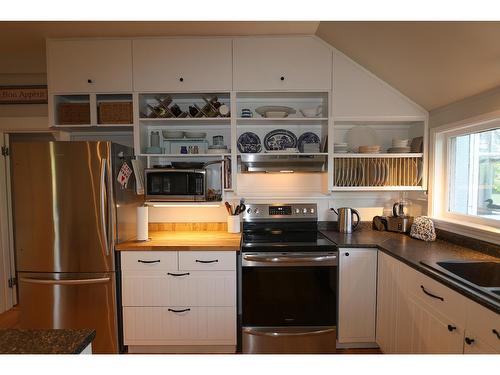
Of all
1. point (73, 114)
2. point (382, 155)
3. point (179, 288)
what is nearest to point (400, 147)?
point (382, 155)

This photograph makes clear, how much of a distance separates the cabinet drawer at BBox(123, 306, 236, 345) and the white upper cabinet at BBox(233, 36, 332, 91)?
6.06 ft

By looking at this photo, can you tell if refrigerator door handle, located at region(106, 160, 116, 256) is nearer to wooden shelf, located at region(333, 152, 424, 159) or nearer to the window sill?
wooden shelf, located at region(333, 152, 424, 159)

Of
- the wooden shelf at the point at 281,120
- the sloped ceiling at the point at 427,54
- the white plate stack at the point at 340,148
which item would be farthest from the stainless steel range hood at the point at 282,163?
the sloped ceiling at the point at 427,54

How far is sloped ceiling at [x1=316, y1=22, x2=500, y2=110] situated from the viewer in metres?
1.50

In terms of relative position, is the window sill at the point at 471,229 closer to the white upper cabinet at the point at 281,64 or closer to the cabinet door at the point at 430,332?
the cabinet door at the point at 430,332

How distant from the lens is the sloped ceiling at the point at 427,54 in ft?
4.92

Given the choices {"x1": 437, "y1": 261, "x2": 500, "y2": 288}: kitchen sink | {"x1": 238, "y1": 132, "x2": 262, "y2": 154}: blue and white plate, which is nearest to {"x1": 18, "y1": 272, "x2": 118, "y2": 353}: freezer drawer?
{"x1": 238, "y1": 132, "x2": 262, "y2": 154}: blue and white plate

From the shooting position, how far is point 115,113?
234 centimetres

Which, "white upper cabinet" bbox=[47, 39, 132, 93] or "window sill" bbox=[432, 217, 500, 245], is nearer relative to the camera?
"window sill" bbox=[432, 217, 500, 245]

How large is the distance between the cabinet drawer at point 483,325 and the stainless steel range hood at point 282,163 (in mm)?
1435

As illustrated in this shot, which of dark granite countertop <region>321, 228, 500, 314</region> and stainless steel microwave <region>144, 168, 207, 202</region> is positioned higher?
stainless steel microwave <region>144, 168, 207, 202</region>

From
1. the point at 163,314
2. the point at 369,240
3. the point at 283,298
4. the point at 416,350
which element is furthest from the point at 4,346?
the point at 369,240

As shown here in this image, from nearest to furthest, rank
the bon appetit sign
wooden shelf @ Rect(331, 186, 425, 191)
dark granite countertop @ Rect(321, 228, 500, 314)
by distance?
dark granite countertop @ Rect(321, 228, 500, 314) → wooden shelf @ Rect(331, 186, 425, 191) → the bon appetit sign

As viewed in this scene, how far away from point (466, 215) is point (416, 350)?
1.14 meters
